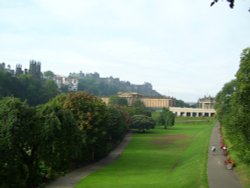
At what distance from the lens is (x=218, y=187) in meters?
25.6

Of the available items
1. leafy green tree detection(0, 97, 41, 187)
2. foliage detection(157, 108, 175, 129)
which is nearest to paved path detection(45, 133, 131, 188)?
leafy green tree detection(0, 97, 41, 187)

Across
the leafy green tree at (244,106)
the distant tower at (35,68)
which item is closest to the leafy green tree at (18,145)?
the leafy green tree at (244,106)

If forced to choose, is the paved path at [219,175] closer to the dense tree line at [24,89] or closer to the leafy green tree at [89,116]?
the leafy green tree at [89,116]

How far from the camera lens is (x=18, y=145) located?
108 feet

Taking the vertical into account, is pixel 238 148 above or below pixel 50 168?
above

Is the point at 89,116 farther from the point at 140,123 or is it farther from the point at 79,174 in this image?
the point at 140,123

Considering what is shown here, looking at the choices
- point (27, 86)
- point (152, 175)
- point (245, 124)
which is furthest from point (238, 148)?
point (27, 86)

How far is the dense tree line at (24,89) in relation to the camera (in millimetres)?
115875

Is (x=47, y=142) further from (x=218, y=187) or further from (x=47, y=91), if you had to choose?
(x=47, y=91)

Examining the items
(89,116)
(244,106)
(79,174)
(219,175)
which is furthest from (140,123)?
(244,106)

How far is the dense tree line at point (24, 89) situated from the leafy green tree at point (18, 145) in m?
78.9

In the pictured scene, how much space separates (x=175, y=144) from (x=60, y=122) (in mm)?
37546

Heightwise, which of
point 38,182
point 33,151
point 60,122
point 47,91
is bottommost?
point 38,182

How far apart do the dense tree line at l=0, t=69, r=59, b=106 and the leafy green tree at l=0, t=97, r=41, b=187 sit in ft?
259
